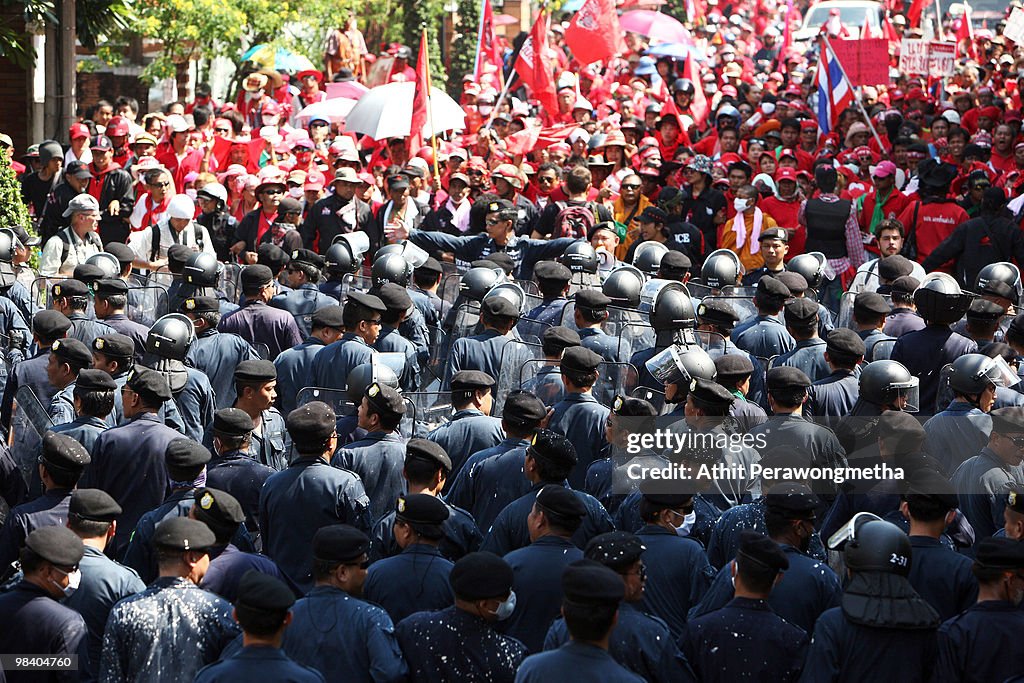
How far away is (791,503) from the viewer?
6.29 meters

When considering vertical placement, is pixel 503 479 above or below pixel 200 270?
below

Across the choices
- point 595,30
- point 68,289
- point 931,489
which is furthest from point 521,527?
point 595,30

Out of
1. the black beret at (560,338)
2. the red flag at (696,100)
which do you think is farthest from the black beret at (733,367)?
the red flag at (696,100)

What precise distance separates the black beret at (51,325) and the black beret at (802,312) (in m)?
4.69

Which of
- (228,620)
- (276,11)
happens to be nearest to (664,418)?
(228,620)

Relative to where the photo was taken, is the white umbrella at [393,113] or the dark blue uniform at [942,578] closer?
the dark blue uniform at [942,578]

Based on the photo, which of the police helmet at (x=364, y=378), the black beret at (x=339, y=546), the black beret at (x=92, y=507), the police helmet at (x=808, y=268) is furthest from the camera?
the police helmet at (x=808, y=268)

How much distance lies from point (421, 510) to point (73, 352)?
3333mm

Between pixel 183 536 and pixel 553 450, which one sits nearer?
pixel 183 536

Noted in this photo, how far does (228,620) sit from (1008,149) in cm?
1349

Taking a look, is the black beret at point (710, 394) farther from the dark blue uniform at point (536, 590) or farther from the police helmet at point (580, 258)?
the police helmet at point (580, 258)

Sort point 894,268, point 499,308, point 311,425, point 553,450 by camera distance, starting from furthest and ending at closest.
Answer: point 894,268 < point 499,308 < point 311,425 < point 553,450

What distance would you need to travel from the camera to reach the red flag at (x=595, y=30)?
2130cm

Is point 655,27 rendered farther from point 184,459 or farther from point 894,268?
point 184,459
